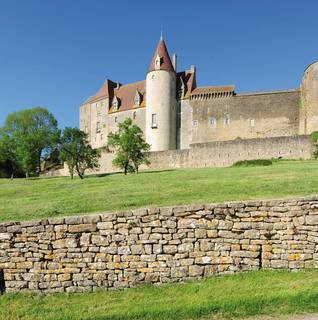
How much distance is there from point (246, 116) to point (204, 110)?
6.41m

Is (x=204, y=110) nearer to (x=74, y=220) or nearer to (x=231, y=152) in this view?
(x=231, y=152)

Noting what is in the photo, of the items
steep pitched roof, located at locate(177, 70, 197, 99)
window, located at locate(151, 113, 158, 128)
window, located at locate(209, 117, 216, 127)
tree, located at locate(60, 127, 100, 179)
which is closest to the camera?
tree, located at locate(60, 127, 100, 179)

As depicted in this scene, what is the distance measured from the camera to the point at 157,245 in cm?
809

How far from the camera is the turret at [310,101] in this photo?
47.3m

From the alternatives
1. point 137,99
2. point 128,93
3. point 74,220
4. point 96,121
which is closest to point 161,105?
point 137,99

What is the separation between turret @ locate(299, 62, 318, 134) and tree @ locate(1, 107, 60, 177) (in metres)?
31.7

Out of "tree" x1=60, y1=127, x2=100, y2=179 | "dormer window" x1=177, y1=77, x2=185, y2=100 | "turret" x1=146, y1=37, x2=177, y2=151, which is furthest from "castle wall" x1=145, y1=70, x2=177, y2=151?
"tree" x1=60, y1=127, x2=100, y2=179

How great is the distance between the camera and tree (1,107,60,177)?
50000 millimetres

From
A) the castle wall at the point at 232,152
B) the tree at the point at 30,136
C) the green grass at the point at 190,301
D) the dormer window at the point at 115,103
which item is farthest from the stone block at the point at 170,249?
the dormer window at the point at 115,103

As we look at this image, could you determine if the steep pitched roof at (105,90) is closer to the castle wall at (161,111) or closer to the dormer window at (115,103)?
the dormer window at (115,103)

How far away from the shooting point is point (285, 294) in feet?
21.2

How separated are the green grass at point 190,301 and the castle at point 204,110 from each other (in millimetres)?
43801

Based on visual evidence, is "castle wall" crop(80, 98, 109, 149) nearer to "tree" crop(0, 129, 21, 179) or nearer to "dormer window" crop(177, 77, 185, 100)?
"dormer window" crop(177, 77, 185, 100)

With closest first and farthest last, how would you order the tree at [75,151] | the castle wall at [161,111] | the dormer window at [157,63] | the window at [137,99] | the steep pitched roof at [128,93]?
the tree at [75,151], the castle wall at [161,111], the dormer window at [157,63], the window at [137,99], the steep pitched roof at [128,93]
